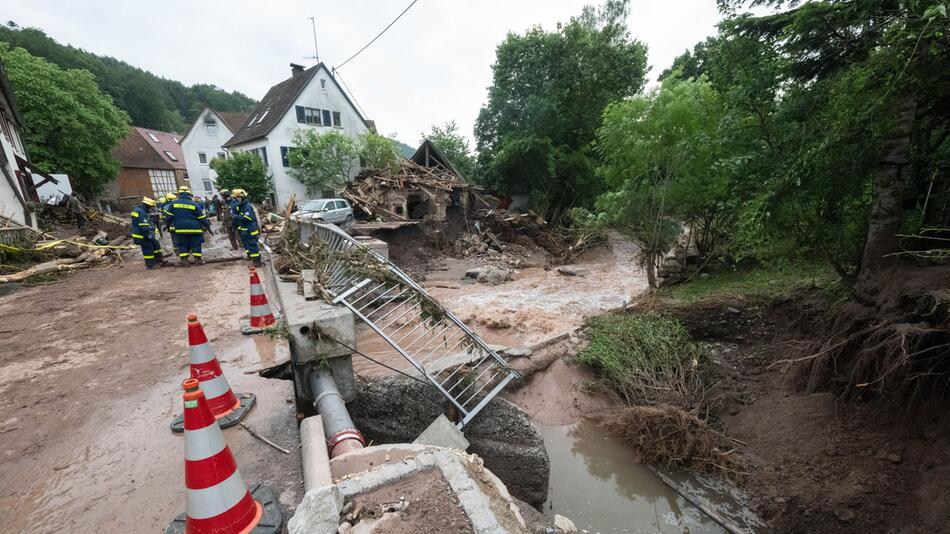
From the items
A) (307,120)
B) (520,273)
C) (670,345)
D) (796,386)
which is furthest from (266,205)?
(796,386)

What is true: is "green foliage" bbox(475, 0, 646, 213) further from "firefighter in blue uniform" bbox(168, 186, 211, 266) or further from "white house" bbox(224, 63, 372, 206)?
"firefighter in blue uniform" bbox(168, 186, 211, 266)

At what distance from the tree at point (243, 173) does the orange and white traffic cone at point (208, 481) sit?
22.4 metres

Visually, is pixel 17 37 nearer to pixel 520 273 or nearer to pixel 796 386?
pixel 520 273

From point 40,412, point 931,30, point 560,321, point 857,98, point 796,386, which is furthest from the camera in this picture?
point 560,321

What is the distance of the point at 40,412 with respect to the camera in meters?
2.82

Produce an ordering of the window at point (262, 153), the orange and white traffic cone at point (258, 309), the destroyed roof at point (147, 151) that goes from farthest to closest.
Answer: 1. the destroyed roof at point (147, 151)
2. the window at point (262, 153)
3. the orange and white traffic cone at point (258, 309)

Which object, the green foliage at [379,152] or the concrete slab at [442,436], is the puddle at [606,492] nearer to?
the concrete slab at [442,436]

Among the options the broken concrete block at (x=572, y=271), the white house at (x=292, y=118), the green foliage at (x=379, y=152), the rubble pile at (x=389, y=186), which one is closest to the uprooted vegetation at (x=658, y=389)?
the broken concrete block at (x=572, y=271)

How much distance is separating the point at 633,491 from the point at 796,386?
261 cm

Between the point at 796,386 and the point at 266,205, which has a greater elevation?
the point at 266,205

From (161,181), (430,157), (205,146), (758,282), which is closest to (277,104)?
(205,146)

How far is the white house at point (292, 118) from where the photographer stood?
22094 mm

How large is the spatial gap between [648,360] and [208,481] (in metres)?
5.60

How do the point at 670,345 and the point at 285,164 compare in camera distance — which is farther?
the point at 285,164
